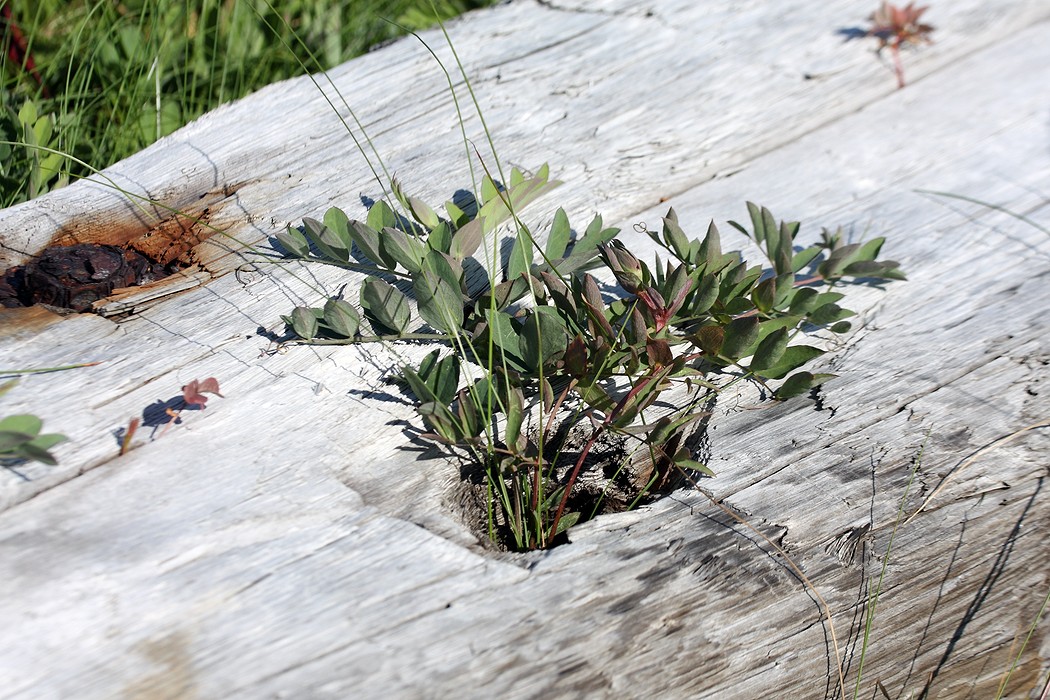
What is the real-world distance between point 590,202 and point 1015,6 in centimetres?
174

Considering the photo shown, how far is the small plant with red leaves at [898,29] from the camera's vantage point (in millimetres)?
2629

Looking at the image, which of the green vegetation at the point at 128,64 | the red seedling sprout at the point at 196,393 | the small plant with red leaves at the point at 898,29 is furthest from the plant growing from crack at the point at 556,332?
the small plant with red leaves at the point at 898,29

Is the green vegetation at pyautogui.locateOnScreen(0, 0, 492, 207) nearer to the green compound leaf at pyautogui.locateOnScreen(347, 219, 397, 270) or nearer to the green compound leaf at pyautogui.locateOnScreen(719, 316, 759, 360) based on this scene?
the green compound leaf at pyautogui.locateOnScreen(347, 219, 397, 270)

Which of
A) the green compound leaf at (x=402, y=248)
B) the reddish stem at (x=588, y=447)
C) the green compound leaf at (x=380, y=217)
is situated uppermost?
the green compound leaf at (x=380, y=217)

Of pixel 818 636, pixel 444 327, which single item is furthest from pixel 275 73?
pixel 818 636

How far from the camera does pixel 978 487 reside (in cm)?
164

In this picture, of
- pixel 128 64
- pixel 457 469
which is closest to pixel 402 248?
pixel 457 469

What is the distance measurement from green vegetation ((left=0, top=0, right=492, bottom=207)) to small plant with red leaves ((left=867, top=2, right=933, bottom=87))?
1405 mm

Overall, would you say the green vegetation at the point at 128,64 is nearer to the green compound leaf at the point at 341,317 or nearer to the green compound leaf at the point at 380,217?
the green compound leaf at the point at 380,217

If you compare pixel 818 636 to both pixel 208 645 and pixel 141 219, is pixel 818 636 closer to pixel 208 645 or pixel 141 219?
pixel 208 645

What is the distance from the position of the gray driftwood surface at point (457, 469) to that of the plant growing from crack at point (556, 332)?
8 cm

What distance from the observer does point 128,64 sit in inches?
103

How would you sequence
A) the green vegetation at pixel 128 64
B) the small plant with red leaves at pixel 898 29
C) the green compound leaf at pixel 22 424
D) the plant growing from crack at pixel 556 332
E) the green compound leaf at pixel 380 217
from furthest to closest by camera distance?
1. the small plant with red leaves at pixel 898 29
2. the green vegetation at pixel 128 64
3. the green compound leaf at pixel 380 217
4. the plant growing from crack at pixel 556 332
5. the green compound leaf at pixel 22 424

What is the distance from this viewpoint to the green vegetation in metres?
2.28
